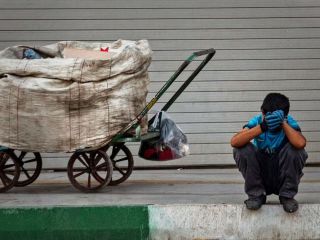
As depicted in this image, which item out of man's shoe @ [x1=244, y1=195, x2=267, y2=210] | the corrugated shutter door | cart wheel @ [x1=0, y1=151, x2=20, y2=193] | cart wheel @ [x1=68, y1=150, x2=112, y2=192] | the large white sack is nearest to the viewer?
man's shoe @ [x1=244, y1=195, x2=267, y2=210]

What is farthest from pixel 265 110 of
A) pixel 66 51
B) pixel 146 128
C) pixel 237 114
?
pixel 237 114

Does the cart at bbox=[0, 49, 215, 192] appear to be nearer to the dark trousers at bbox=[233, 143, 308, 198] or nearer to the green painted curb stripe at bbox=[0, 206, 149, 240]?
the green painted curb stripe at bbox=[0, 206, 149, 240]

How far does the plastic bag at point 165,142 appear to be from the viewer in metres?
7.25

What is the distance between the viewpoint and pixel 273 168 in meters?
5.62

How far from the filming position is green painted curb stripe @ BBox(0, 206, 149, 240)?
5.75 meters

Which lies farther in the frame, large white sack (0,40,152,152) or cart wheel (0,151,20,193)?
cart wheel (0,151,20,193)

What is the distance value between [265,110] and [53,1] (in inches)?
197

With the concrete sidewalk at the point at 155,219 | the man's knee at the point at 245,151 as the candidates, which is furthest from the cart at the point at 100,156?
the man's knee at the point at 245,151

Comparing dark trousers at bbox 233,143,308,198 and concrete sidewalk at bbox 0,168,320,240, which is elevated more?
dark trousers at bbox 233,143,308,198

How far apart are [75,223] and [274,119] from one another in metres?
1.80

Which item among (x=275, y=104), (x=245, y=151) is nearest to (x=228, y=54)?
(x=275, y=104)

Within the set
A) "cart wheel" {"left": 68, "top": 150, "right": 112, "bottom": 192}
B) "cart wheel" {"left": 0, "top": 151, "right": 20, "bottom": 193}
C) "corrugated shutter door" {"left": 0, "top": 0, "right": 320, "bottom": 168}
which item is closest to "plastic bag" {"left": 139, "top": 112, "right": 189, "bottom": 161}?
"cart wheel" {"left": 68, "top": 150, "right": 112, "bottom": 192}

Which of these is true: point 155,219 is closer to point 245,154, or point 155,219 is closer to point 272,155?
point 245,154

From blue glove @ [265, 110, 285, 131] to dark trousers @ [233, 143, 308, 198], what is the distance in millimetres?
184
